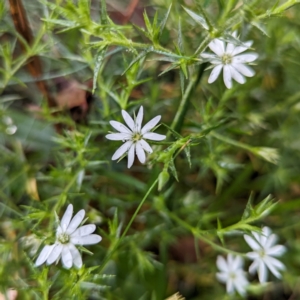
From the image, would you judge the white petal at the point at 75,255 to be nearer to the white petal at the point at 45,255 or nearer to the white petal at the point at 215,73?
the white petal at the point at 45,255

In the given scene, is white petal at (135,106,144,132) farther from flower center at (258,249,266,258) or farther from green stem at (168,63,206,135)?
flower center at (258,249,266,258)

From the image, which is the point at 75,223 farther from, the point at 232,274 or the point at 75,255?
the point at 232,274

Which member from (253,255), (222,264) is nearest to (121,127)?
(253,255)

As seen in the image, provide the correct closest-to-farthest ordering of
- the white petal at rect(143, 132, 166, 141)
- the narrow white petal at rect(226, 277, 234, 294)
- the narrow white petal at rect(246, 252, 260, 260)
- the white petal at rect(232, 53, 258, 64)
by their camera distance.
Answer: the white petal at rect(143, 132, 166, 141), the white petal at rect(232, 53, 258, 64), the narrow white petal at rect(246, 252, 260, 260), the narrow white petal at rect(226, 277, 234, 294)

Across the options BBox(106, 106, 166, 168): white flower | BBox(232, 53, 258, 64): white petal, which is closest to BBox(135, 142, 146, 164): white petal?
BBox(106, 106, 166, 168): white flower

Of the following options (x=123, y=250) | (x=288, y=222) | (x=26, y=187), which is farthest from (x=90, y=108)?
(x=288, y=222)
